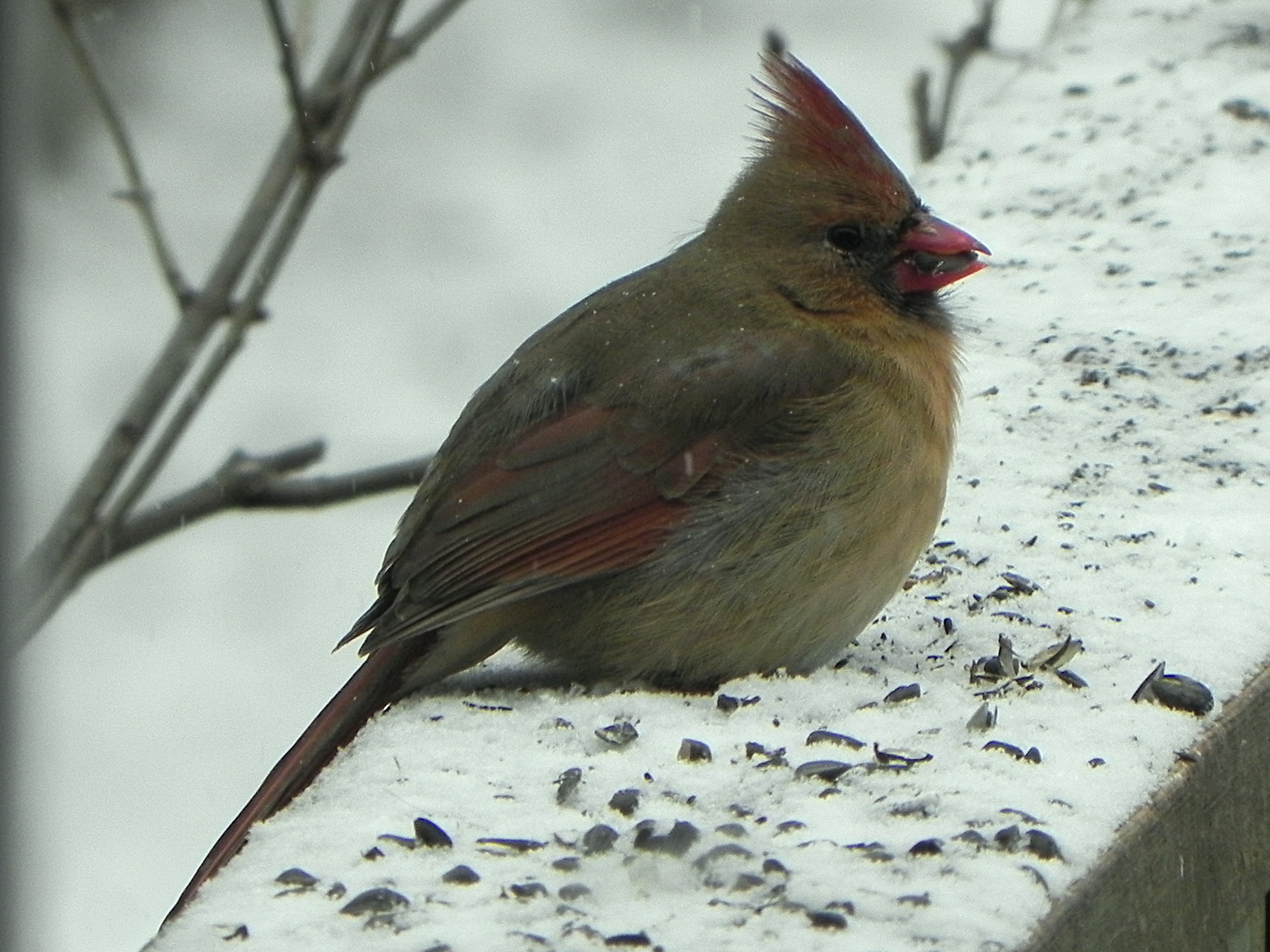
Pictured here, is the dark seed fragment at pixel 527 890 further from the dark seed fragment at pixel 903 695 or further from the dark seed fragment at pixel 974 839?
the dark seed fragment at pixel 903 695

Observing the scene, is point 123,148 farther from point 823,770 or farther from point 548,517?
point 823,770

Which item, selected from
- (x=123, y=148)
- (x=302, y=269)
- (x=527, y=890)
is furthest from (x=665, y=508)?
(x=302, y=269)

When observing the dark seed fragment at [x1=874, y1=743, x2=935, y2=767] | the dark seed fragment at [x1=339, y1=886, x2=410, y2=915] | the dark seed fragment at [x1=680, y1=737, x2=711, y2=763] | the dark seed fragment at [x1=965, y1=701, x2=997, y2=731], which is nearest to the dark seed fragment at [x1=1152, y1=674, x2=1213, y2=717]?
the dark seed fragment at [x1=965, y1=701, x2=997, y2=731]

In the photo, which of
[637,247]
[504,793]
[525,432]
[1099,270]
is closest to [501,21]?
[637,247]

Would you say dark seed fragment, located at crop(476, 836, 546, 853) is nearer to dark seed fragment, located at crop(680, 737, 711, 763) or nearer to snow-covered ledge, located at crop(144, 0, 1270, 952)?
snow-covered ledge, located at crop(144, 0, 1270, 952)

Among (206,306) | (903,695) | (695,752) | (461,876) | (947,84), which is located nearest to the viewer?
(461,876)

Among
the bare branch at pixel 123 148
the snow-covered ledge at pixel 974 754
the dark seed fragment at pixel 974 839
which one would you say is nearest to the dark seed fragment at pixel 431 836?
the snow-covered ledge at pixel 974 754
